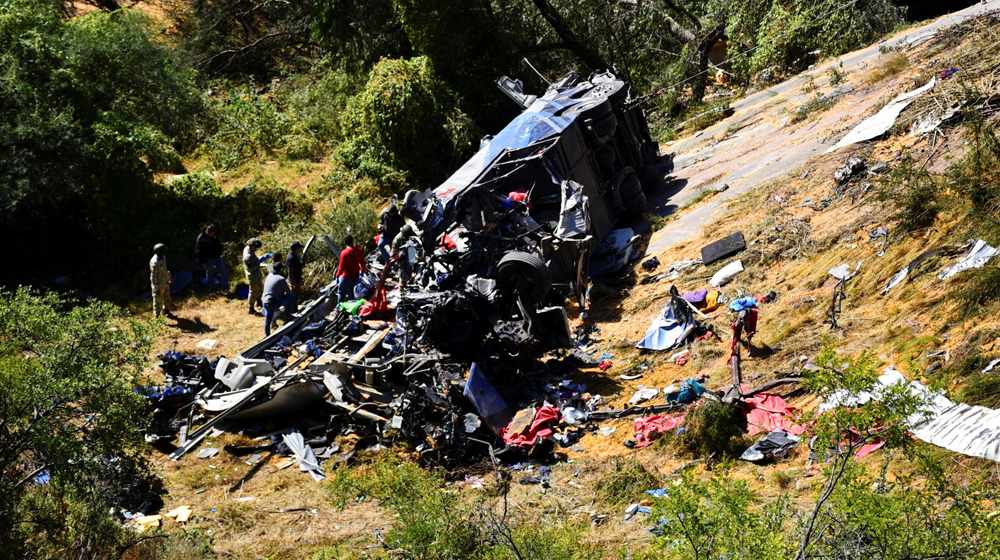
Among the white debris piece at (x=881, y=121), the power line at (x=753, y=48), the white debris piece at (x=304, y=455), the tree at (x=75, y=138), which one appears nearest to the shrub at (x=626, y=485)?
the white debris piece at (x=304, y=455)

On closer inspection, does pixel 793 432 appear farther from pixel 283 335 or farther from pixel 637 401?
pixel 283 335

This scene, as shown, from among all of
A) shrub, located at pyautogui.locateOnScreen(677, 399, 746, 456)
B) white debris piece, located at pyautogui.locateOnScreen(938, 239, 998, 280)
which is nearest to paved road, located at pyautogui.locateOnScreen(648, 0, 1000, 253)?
white debris piece, located at pyautogui.locateOnScreen(938, 239, 998, 280)

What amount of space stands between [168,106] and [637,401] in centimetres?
1219

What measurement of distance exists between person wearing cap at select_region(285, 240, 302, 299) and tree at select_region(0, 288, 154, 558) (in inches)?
224

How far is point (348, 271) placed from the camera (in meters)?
11.7

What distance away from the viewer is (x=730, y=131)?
15.6 m

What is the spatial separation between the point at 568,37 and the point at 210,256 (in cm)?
967

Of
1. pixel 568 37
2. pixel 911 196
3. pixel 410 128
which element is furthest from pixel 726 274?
pixel 568 37

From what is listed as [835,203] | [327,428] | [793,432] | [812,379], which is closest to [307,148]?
[327,428]

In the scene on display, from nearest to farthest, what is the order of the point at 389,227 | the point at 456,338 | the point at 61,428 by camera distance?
the point at 61,428, the point at 456,338, the point at 389,227

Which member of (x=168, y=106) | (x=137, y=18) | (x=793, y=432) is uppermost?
(x=137, y=18)

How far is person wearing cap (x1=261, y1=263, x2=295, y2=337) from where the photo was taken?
11250mm

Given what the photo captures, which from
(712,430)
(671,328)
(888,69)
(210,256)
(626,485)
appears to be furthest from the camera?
(888,69)

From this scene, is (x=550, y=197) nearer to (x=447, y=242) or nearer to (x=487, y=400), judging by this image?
(x=447, y=242)
